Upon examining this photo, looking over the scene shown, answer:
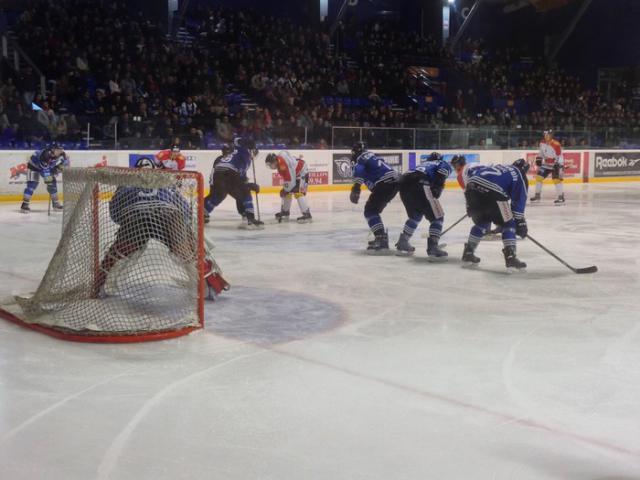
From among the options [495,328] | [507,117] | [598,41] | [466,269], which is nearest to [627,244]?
[466,269]

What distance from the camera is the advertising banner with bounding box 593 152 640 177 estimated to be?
71.6 feet

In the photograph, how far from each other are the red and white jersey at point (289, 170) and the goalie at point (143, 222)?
6137mm

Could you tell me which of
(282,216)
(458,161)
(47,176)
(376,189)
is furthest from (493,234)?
(47,176)

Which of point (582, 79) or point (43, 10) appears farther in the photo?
point (582, 79)

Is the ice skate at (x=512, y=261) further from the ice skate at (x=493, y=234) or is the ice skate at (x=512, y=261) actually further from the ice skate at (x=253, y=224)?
the ice skate at (x=253, y=224)

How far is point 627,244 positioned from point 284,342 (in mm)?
5897

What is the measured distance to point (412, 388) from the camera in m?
3.71

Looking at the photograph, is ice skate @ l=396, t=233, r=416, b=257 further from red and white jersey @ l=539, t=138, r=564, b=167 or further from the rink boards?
the rink boards

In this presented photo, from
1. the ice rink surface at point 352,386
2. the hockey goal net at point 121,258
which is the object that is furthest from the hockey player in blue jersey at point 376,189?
the hockey goal net at point 121,258

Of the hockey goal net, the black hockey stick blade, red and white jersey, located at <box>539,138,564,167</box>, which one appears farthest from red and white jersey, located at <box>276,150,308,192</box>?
the hockey goal net

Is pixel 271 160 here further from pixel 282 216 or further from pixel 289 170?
pixel 282 216

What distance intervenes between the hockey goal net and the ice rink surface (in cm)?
23

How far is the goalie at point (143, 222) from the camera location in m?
5.15

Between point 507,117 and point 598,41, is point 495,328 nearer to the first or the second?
point 507,117
